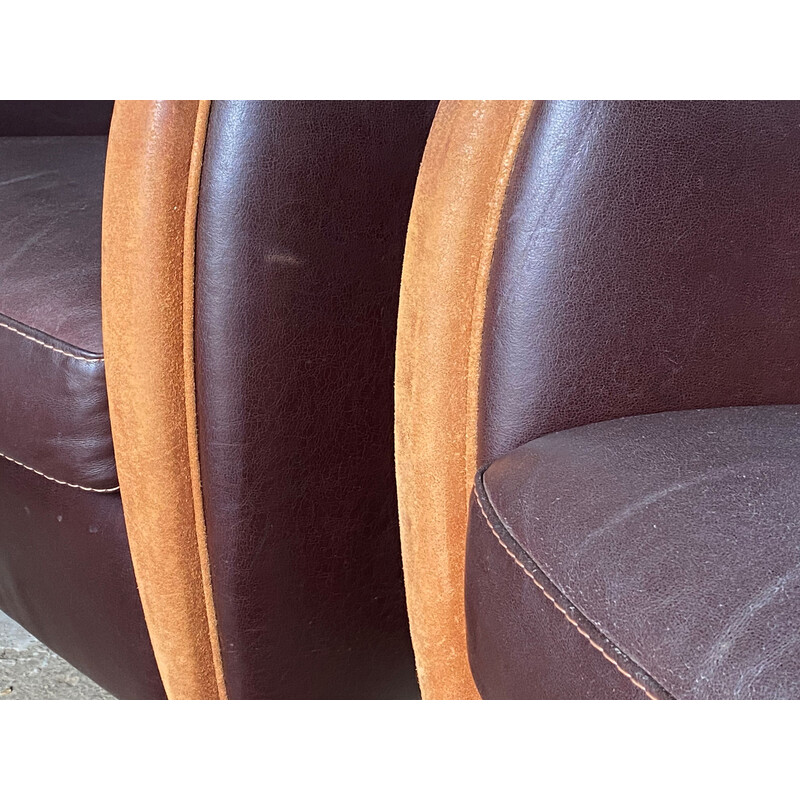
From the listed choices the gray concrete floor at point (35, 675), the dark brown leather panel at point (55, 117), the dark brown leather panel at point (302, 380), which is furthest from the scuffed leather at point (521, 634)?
the dark brown leather panel at point (55, 117)

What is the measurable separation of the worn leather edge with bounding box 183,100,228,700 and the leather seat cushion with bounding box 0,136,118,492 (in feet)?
0.20

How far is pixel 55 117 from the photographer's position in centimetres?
102

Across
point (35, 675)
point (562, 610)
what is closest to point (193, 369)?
point (562, 610)

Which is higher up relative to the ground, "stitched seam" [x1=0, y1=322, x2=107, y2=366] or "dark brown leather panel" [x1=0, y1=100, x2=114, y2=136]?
"dark brown leather panel" [x1=0, y1=100, x2=114, y2=136]

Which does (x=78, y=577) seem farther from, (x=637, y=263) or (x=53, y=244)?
(x=637, y=263)

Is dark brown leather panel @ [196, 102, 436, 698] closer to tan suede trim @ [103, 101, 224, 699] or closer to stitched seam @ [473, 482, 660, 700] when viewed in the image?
tan suede trim @ [103, 101, 224, 699]

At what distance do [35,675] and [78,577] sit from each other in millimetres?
243

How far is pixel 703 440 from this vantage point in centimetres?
43

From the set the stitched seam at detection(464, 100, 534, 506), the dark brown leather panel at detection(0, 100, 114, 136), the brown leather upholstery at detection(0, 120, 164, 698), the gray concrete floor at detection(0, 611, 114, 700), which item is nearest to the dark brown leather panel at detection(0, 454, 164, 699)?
the brown leather upholstery at detection(0, 120, 164, 698)

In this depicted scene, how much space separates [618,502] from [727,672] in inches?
3.6

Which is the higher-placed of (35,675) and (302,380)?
(302,380)

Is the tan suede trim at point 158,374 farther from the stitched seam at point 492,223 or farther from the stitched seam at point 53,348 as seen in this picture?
the stitched seam at point 492,223

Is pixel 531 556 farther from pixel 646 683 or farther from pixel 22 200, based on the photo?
pixel 22 200

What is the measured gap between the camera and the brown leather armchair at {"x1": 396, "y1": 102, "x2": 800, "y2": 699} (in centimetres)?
37
